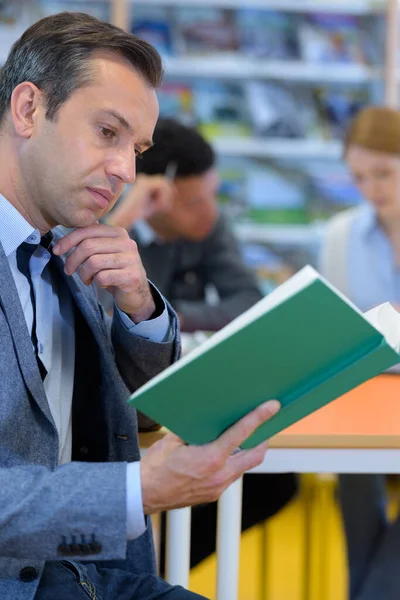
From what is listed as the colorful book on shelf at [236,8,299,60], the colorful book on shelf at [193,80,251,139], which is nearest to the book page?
the colorful book on shelf at [193,80,251,139]

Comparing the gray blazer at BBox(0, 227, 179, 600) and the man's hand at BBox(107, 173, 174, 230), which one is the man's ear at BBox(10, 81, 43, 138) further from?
the man's hand at BBox(107, 173, 174, 230)

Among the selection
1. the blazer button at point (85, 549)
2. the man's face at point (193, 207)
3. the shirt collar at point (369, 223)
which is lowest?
the shirt collar at point (369, 223)

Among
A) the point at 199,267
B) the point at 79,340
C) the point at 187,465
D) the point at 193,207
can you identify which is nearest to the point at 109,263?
the point at 79,340

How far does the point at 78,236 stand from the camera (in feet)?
3.97

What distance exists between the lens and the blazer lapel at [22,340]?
104 centimetres

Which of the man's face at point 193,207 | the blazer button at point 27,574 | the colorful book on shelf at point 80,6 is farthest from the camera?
the colorful book on shelf at point 80,6

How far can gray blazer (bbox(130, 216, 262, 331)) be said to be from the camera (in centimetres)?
293

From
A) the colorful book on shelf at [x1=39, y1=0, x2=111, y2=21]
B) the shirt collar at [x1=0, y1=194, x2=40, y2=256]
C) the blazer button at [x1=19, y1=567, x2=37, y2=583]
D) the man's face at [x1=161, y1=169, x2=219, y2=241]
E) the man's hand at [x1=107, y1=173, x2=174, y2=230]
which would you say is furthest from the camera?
the colorful book on shelf at [x1=39, y1=0, x2=111, y2=21]

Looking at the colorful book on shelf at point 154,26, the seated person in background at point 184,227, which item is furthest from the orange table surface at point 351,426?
the colorful book on shelf at point 154,26

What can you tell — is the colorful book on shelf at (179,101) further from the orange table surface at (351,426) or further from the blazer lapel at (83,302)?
the blazer lapel at (83,302)

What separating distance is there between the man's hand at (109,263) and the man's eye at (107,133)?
5.3 inches

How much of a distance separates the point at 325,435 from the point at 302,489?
5.98 feet

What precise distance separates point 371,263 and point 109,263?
1.92 metres

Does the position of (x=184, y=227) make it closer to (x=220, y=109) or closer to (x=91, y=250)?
(x=220, y=109)
